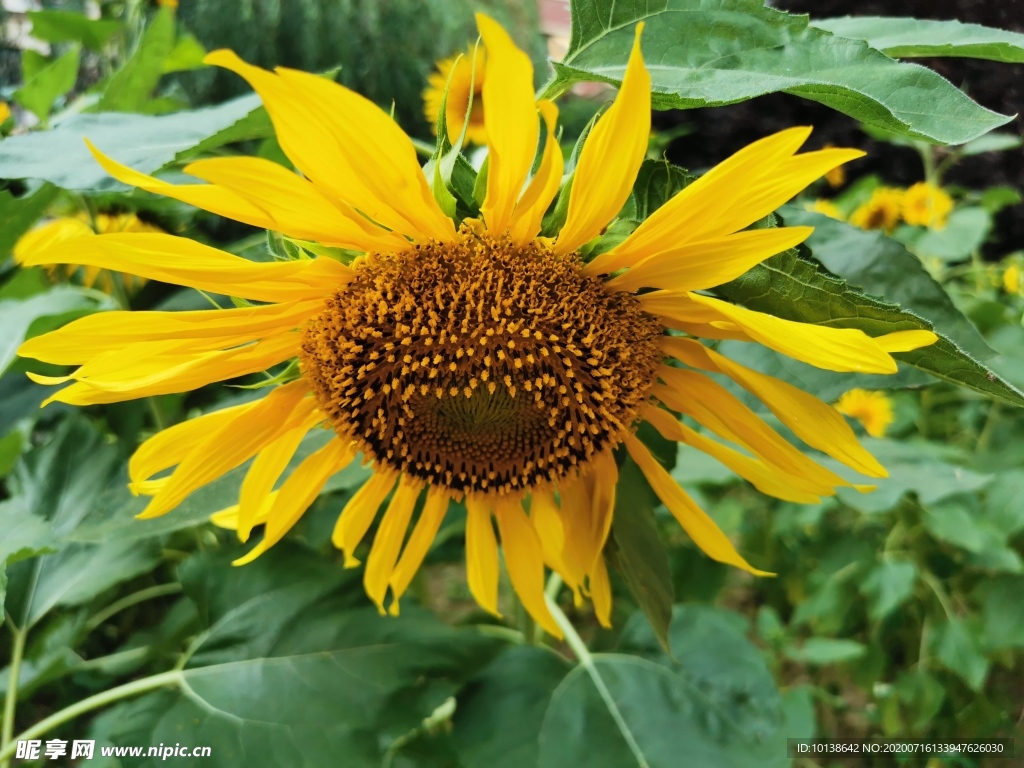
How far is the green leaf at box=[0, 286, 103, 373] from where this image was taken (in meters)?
0.61

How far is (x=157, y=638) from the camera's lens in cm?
78

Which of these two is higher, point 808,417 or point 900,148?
point 808,417

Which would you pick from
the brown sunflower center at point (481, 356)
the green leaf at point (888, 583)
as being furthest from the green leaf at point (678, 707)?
the green leaf at point (888, 583)

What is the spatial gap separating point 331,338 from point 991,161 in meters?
1.62

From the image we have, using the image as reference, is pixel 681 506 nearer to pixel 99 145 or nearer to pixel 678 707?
pixel 678 707

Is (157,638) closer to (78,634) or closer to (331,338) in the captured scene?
(78,634)

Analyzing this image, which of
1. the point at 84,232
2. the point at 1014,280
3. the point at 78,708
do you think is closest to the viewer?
the point at 78,708

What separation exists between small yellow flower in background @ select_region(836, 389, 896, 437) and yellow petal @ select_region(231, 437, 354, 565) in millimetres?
924

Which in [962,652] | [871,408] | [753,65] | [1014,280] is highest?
[753,65]

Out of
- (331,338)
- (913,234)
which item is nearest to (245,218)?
(331,338)

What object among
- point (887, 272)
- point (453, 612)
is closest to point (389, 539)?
point (887, 272)

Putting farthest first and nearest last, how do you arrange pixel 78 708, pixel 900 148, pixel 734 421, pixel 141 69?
1. pixel 900 148
2. pixel 141 69
3. pixel 78 708
4. pixel 734 421

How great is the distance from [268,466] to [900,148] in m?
1.71

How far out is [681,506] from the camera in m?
0.45
